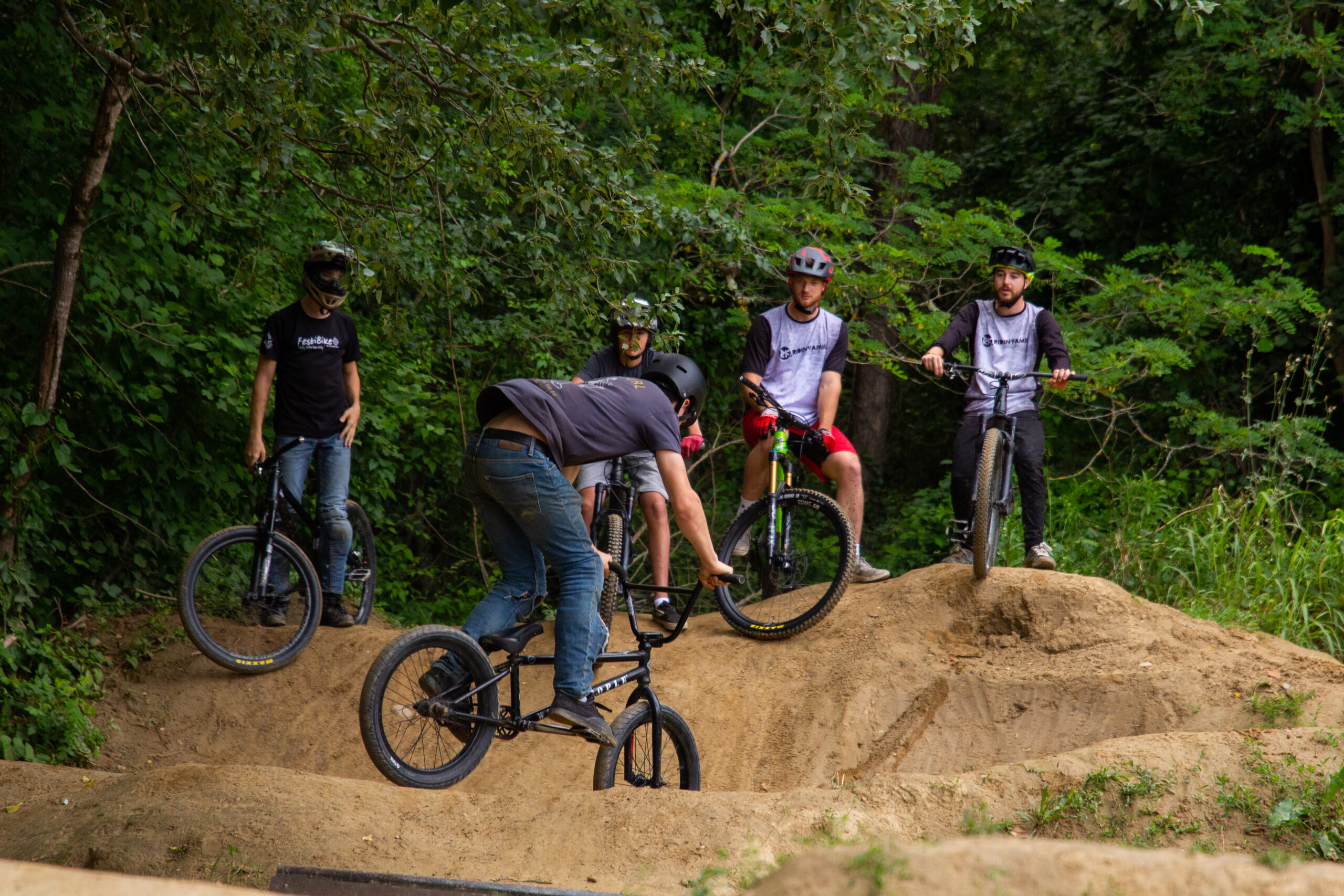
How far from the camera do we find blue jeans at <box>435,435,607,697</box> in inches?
161

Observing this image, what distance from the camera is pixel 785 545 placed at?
20.9 ft

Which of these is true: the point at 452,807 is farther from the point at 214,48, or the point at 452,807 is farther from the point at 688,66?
the point at 688,66

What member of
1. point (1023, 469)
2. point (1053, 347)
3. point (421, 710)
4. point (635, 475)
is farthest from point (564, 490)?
point (1053, 347)

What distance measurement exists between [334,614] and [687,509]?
351 cm

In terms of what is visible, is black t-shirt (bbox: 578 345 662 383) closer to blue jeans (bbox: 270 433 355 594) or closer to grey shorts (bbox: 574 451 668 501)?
grey shorts (bbox: 574 451 668 501)

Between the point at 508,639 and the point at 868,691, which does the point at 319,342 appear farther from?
the point at 868,691

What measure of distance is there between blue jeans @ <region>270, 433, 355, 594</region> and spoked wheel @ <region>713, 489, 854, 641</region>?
235 centimetres

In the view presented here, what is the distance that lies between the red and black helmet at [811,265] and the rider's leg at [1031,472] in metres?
1.48

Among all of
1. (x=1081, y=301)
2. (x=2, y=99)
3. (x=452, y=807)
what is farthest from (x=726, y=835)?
(x=1081, y=301)

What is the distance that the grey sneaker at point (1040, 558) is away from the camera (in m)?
6.38

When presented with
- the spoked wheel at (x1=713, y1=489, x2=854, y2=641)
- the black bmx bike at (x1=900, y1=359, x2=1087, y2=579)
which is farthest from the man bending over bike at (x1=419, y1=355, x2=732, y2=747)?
the black bmx bike at (x1=900, y1=359, x2=1087, y2=579)

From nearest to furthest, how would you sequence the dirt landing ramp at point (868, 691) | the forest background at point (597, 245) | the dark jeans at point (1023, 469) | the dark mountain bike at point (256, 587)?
1. the dirt landing ramp at point (868, 691)
2. the forest background at point (597, 245)
3. the dark mountain bike at point (256, 587)
4. the dark jeans at point (1023, 469)

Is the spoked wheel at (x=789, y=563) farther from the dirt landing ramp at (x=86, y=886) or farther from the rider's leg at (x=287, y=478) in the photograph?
the dirt landing ramp at (x=86, y=886)

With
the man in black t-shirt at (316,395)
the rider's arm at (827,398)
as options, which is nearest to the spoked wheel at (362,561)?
the man in black t-shirt at (316,395)
